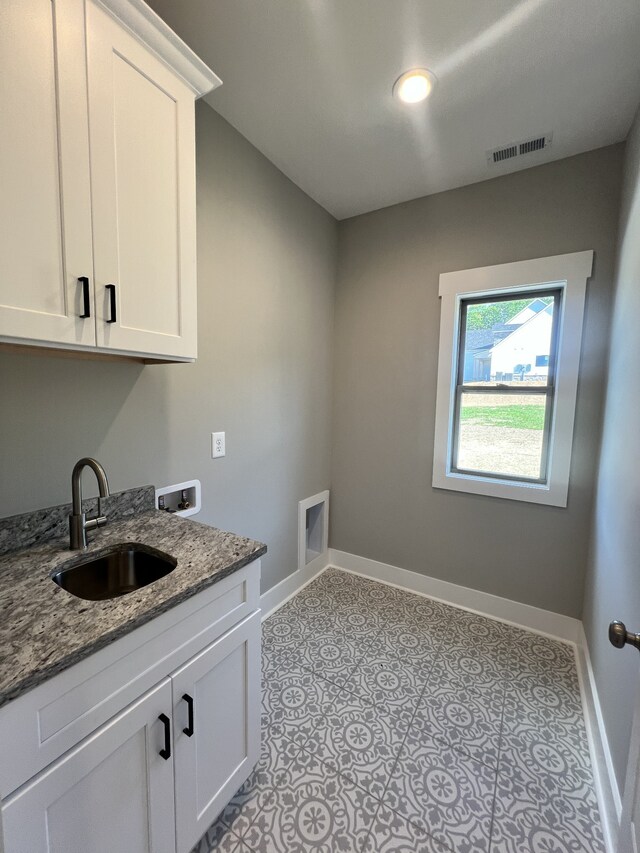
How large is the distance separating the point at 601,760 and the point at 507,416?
162 cm

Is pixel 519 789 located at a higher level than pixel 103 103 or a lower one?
lower

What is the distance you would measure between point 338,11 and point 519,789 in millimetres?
2839

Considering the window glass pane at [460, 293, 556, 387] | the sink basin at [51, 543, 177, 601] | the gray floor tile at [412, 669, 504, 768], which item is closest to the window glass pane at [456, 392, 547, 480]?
the window glass pane at [460, 293, 556, 387]

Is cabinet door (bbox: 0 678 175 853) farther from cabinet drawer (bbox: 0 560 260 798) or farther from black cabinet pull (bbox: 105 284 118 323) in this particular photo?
black cabinet pull (bbox: 105 284 118 323)

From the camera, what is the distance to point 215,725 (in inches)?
41.4

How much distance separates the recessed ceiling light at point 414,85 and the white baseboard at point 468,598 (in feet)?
8.78

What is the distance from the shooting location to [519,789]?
1.29 m

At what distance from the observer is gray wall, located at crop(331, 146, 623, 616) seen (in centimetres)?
192

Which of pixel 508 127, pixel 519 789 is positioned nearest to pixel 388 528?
pixel 519 789

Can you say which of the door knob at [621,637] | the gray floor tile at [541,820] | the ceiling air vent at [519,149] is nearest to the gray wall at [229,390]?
the ceiling air vent at [519,149]

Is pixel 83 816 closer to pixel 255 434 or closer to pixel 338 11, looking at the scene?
pixel 255 434

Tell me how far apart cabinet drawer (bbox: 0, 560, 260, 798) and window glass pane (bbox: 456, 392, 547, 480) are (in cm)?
185

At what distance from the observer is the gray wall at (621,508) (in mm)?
1149

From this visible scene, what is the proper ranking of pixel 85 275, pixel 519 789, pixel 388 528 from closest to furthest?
1. pixel 85 275
2. pixel 519 789
3. pixel 388 528
